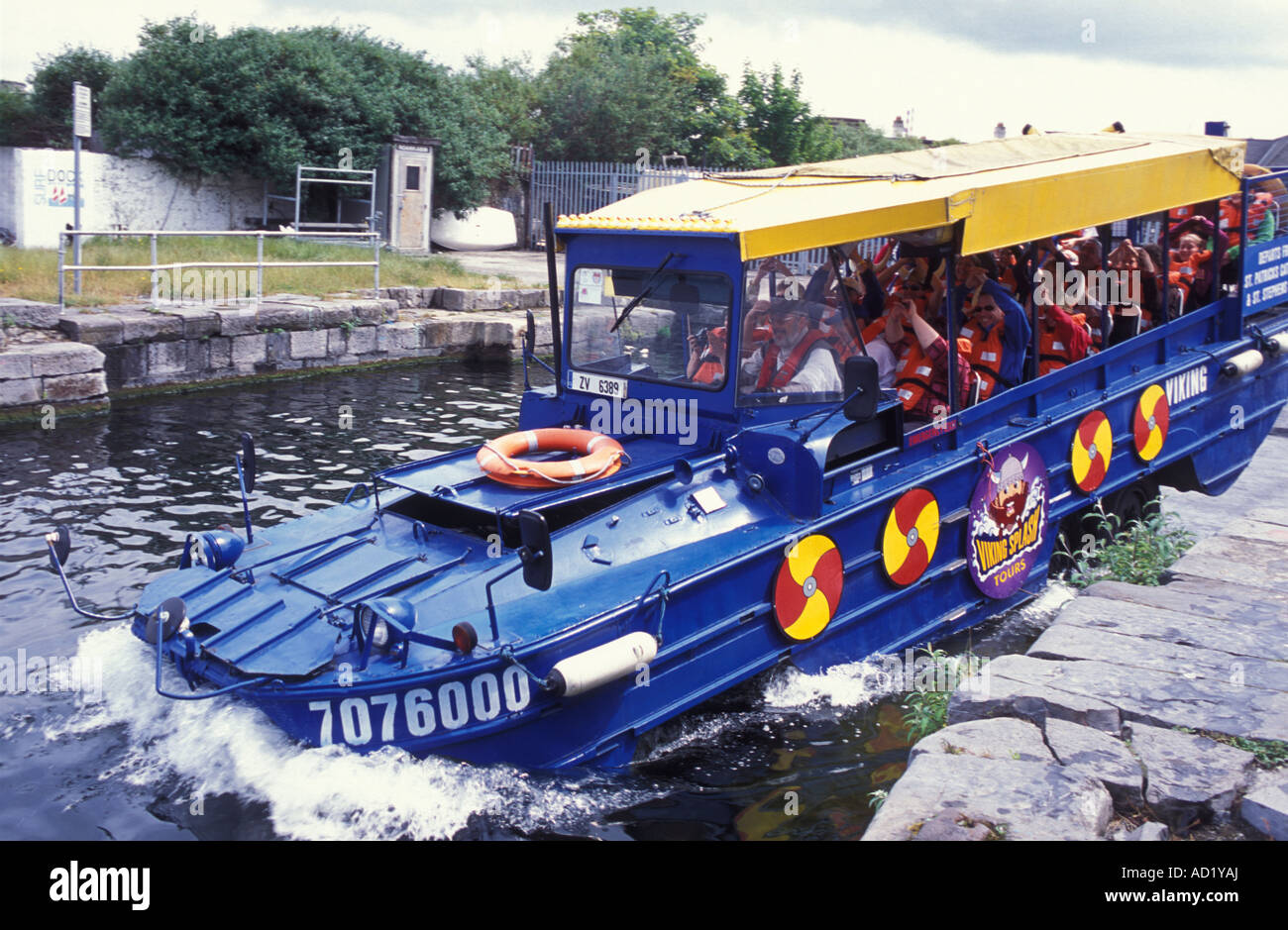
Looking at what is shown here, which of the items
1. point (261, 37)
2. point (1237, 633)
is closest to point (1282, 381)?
point (1237, 633)

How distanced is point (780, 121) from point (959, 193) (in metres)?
22.4

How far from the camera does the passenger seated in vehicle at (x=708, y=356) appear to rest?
19.6 feet

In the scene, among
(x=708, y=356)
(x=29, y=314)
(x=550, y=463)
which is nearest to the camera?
(x=550, y=463)

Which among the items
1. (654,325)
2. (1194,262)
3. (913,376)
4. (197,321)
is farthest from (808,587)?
(197,321)

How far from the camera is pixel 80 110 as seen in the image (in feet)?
42.6

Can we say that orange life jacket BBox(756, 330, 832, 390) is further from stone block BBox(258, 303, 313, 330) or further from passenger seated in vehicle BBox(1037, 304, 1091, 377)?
stone block BBox(258, 303, 313, 330)

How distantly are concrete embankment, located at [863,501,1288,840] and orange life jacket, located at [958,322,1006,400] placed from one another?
7.24 ft

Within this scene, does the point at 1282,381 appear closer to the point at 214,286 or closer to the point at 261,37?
the point at 214,286

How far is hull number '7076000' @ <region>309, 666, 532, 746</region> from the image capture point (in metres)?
4.63

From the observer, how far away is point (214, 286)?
48.1 ft

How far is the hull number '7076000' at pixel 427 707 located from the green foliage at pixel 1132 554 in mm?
3307

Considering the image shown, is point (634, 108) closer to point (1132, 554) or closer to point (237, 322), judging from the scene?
point (237, 322)

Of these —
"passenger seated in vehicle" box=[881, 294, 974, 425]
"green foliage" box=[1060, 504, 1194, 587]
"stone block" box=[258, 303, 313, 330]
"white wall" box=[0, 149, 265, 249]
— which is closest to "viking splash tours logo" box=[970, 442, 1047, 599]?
"green foliage" box=[1060, 504, 1194, 587]
